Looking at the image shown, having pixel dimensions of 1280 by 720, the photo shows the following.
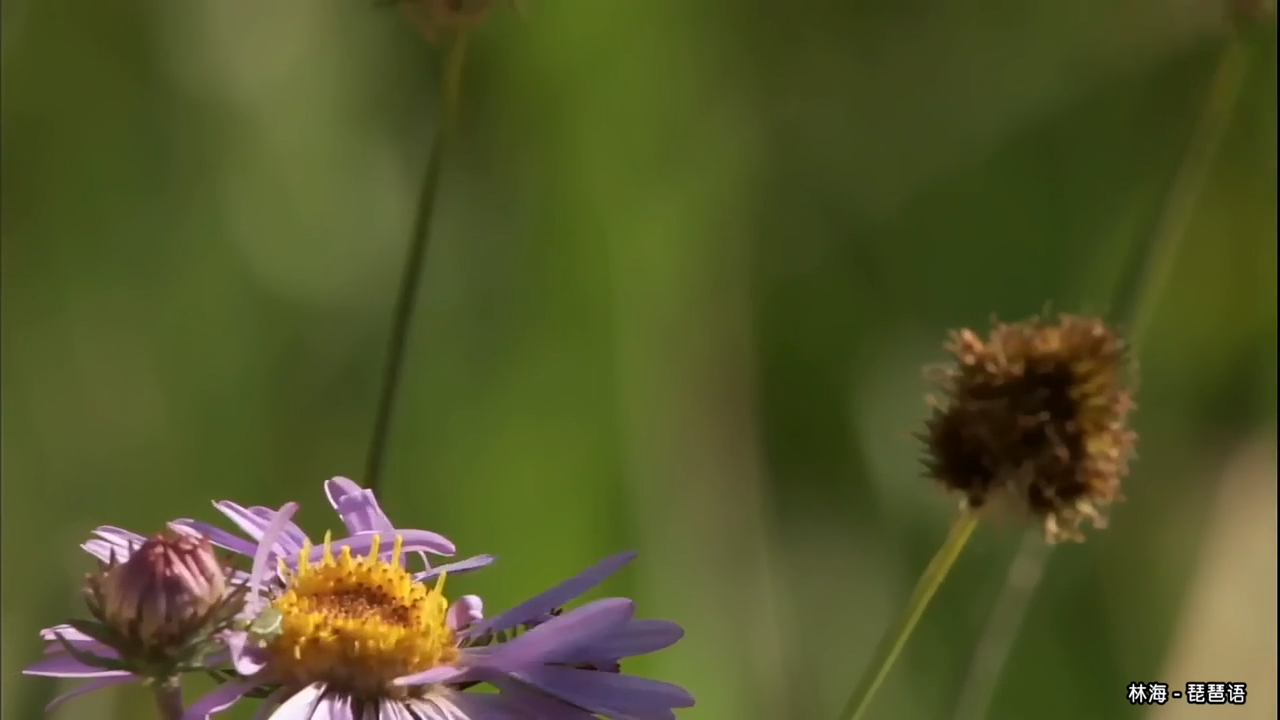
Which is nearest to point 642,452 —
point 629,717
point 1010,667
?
point 1010,667

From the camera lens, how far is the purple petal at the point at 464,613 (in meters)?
0.36

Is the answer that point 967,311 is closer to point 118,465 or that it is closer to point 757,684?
point 757,684

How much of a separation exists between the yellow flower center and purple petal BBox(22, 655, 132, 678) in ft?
0.14

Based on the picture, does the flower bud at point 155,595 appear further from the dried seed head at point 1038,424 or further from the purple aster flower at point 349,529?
the dried seed head at point 1038,424

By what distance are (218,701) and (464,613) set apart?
0.09 metres

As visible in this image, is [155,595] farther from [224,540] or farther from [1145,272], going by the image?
[1145,272]

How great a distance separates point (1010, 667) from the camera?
0.86 m

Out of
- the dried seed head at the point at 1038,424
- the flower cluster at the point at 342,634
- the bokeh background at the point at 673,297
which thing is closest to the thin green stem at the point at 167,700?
the flower cluster at the point at 342,634

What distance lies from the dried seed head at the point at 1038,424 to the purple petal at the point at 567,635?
129mm

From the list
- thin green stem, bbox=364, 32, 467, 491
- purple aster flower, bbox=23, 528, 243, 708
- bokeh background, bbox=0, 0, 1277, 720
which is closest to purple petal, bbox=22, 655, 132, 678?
purple aster flower, bbox=23, 528, 243, 708

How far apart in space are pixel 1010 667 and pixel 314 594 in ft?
2.08

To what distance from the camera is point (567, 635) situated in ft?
1.01

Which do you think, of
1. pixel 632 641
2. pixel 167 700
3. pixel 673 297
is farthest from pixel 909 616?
pixel 673 297

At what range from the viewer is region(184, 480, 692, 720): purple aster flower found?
0.30 meters
